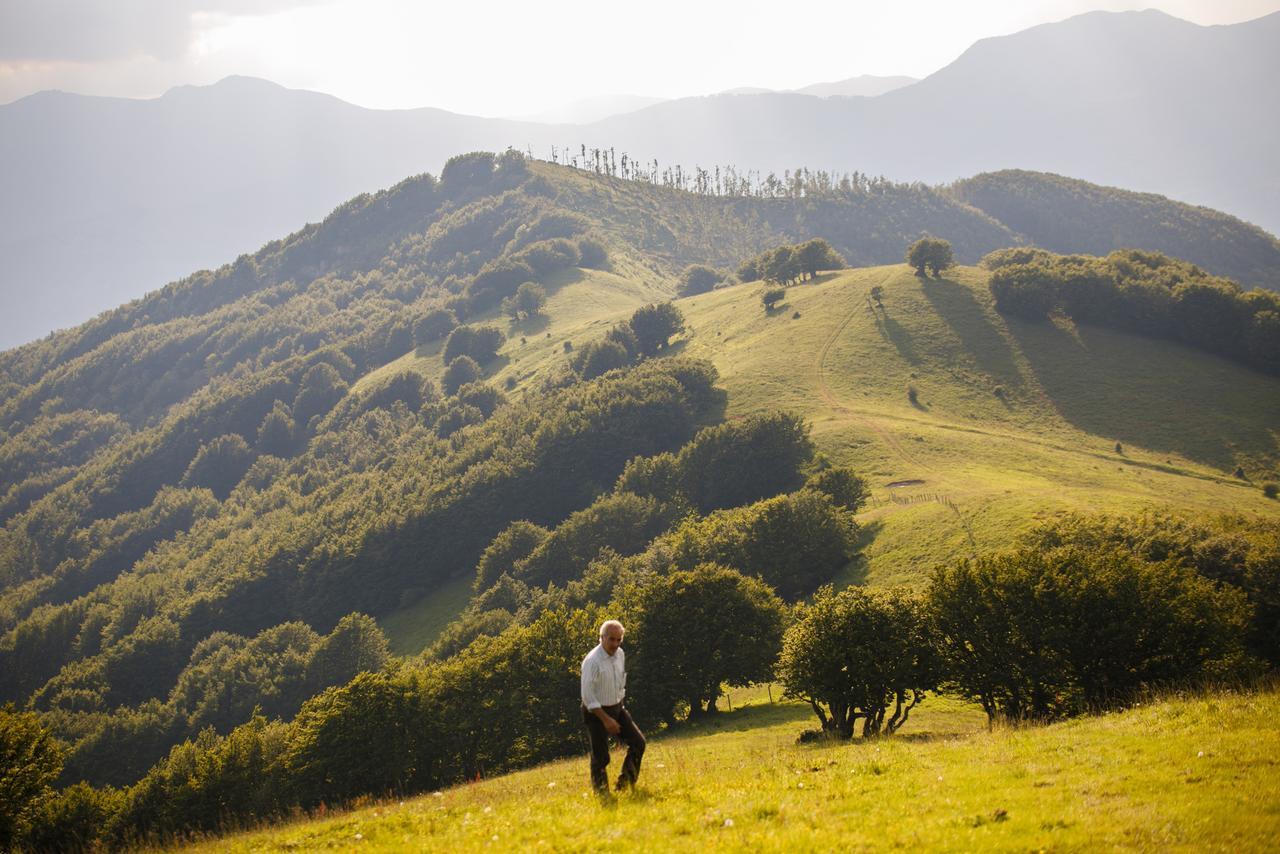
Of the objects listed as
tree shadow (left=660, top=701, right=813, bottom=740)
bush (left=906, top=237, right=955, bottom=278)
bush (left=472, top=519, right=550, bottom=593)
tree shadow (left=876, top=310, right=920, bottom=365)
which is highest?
bush (left=906, top=237, right=955, bottom=278)

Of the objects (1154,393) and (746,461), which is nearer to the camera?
(746,461)

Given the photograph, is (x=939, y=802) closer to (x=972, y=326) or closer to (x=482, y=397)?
(x=972, y=326)

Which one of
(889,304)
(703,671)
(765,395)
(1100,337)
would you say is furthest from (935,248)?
(703,671)

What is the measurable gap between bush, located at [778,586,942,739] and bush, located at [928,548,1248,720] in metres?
1.08

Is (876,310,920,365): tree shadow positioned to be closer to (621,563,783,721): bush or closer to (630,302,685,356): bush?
(630,302,685,356): bush

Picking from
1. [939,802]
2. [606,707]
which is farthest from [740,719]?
[939,802]

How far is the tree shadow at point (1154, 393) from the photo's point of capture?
3706 inches

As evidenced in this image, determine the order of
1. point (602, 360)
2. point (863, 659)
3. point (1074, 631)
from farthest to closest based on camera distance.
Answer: point (602, 360) < point (863, 659) < point (1074, 631)

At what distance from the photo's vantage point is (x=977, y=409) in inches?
4232

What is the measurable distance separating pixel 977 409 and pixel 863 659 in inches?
3507

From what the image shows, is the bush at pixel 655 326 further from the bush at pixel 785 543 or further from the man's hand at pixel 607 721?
the man's hand at pixel 607 721

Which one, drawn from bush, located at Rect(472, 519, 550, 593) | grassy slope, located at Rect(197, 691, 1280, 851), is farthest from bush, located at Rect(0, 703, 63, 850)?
bush, located at Rect(472, 519, 550, 593)

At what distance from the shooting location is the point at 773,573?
69312 millimetres

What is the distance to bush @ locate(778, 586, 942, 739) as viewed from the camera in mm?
29141
